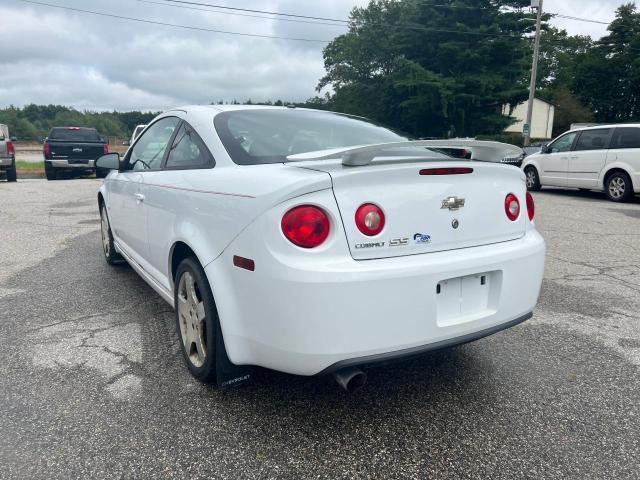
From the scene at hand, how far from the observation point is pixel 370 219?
2.11m

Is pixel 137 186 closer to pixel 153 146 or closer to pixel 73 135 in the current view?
pixel 153 146

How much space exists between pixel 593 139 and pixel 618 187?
125cm

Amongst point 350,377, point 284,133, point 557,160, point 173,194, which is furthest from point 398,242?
point 557,160

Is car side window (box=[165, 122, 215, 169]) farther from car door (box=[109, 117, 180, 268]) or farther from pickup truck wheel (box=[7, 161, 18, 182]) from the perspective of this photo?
pickup truck wheel (box=[7, 161, 18, 182])

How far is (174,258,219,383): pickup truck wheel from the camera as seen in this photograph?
245 cm

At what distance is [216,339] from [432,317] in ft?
3.36

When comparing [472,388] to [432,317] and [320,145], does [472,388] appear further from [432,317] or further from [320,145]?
[320,145]

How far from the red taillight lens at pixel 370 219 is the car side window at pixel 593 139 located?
10.8 metres

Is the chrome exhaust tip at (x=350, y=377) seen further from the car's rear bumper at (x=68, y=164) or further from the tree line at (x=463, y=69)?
the tree line at (x=463, y=69)

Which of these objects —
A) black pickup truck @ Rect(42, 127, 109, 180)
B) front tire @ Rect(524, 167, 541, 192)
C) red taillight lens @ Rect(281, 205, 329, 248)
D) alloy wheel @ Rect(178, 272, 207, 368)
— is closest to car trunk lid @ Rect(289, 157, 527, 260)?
red taillight lens @ Rect(281, 205, 329, 248)

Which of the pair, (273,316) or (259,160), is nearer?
(273,316)

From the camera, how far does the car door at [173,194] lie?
8.86 ft

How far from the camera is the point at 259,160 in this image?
2.50 metres

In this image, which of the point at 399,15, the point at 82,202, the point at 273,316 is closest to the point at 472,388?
the point at 273,316
